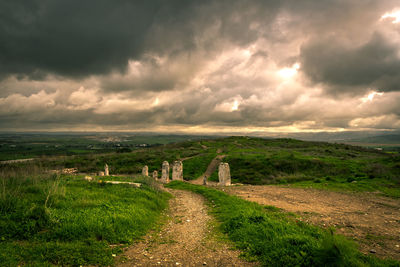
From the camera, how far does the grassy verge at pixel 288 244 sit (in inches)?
186

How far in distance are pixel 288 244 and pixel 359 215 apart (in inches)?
282

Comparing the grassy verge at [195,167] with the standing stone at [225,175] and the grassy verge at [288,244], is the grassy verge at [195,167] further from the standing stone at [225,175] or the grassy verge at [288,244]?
the grassy verge at [288,244]

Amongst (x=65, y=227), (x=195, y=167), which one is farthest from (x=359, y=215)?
(x=195, y=167)

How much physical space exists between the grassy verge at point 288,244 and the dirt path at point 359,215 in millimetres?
1406

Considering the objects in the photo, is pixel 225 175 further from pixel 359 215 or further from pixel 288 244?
pixel 288 244

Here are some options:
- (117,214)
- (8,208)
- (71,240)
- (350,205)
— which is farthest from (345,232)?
(8,208)

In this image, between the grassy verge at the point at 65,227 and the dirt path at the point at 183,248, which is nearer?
the grassy verge at the point at 65,227

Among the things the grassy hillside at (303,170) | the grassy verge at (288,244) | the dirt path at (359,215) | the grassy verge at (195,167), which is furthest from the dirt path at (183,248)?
the grassy verge at (195,167)

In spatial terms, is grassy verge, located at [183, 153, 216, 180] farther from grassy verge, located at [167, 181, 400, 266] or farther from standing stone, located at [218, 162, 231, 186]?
grassy verge, located at [167, 181, 400, 266]

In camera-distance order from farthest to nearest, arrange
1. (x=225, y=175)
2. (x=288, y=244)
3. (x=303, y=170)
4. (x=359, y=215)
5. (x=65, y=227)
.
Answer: (x=303, y=170) < (x=225, y=175) < (x=359, y=215) < (x=65, y=227) < (x=288, y=244)

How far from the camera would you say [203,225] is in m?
8.59

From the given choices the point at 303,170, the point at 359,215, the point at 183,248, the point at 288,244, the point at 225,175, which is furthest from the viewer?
the point at 303,170

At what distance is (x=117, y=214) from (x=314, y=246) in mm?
6844

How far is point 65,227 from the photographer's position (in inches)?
247
